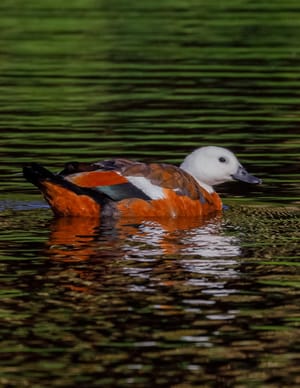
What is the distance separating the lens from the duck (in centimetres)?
1280

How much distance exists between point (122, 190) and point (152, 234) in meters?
0.84

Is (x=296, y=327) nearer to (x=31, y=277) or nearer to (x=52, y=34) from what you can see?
(x=31, y=277)

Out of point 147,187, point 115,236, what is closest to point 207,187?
point 147,187

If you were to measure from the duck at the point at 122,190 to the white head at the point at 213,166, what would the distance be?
352 millimetres

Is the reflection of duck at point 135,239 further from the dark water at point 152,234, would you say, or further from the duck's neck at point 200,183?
the duck's neck at point 200,183

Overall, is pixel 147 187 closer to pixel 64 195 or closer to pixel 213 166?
pixel 64 195

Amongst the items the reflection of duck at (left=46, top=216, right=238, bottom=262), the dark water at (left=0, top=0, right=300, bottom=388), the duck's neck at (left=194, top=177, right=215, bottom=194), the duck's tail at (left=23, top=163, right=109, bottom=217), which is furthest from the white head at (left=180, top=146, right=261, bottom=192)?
the duck's tail at (left=23, top=163, right=109, bottom=217)

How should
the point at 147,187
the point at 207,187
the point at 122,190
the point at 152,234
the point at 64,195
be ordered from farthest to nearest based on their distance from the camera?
the point at 207,187
the point at 147,187
the point at 122,190
the point at 64,195
the point at 152,234

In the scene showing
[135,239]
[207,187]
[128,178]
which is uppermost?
[128,178]

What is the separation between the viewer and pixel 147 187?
1320 cm

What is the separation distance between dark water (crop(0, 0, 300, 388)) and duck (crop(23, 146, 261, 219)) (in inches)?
8.1

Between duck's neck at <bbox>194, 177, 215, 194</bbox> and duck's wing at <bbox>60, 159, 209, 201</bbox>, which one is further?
duck's neck at <bbox>194, 177, 215, 194</bbox>

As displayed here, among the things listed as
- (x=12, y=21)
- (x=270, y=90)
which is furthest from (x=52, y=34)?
(x=270, y=90)

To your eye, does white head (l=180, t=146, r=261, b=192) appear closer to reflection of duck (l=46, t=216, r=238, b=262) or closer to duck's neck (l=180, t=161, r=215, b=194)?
duck's neck (l=180, t=161, r=215, b=194)
